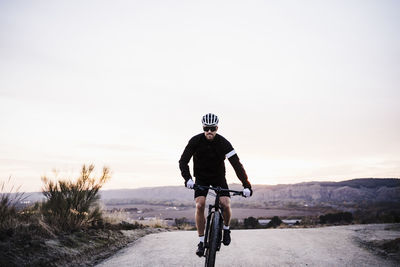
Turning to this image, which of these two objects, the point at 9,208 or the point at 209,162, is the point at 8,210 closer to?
the point at 9,208

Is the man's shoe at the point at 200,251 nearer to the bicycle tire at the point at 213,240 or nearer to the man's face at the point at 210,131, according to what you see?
the bicycle tire at the point at 213,240

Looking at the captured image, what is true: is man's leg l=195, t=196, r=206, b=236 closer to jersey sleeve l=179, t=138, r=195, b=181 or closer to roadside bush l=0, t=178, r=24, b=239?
jersey sleeve l=179, t=138, r=195, b=181

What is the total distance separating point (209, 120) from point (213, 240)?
2.03 m

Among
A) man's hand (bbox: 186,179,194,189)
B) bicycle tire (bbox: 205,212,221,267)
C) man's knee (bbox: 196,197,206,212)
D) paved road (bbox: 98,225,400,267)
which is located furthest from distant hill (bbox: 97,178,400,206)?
man's hand (bbox: 186,179,194,189)

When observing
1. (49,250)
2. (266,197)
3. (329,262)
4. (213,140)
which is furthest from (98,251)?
(266,197)

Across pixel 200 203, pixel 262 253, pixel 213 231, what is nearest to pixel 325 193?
pixel 262 253

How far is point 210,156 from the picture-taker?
5648 millimetres

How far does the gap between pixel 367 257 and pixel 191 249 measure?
4.11m

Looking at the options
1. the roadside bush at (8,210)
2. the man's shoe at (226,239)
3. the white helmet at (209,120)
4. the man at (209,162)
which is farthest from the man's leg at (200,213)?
the roadside bush at (8,210)

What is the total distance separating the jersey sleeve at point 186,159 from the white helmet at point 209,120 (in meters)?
0.46

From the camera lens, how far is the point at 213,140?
5660mm

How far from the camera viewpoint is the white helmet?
5.45 meters

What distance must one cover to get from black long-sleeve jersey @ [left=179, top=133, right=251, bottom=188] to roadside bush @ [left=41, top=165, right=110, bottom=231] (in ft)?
15.0

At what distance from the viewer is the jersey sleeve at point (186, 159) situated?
5422 mm
